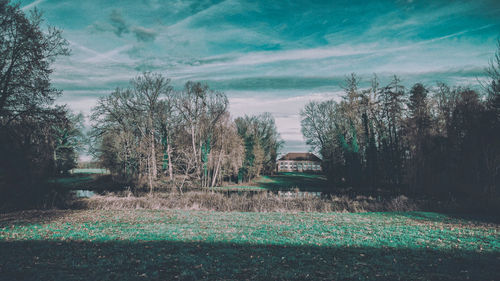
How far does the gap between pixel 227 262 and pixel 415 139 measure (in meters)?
24.1

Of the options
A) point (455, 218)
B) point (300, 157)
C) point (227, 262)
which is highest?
point (300, 157)

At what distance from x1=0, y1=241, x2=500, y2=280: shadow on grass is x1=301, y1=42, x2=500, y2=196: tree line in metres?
16.1

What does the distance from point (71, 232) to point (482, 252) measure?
13799mm

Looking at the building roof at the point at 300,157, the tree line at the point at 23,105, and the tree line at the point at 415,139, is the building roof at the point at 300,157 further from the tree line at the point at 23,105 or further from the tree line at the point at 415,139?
the tree line at the point at 23,105

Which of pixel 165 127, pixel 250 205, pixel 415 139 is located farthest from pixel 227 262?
pixel 165 127

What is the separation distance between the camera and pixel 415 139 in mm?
24453

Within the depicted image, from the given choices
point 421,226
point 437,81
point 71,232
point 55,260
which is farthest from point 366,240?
point 437,81

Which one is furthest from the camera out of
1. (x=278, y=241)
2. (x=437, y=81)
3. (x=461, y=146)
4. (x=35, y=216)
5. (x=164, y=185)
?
(x=437, y=81)

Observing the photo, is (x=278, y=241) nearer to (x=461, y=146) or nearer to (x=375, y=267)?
(x=375, y=267)

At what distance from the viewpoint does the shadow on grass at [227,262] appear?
582 centimetres

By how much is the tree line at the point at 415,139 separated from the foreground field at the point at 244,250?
1038 cm

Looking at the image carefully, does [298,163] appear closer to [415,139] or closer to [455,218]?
[415,139]

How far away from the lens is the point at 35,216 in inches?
520

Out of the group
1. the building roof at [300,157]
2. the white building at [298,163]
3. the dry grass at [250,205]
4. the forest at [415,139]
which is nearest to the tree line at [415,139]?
the forest at [415,139]
